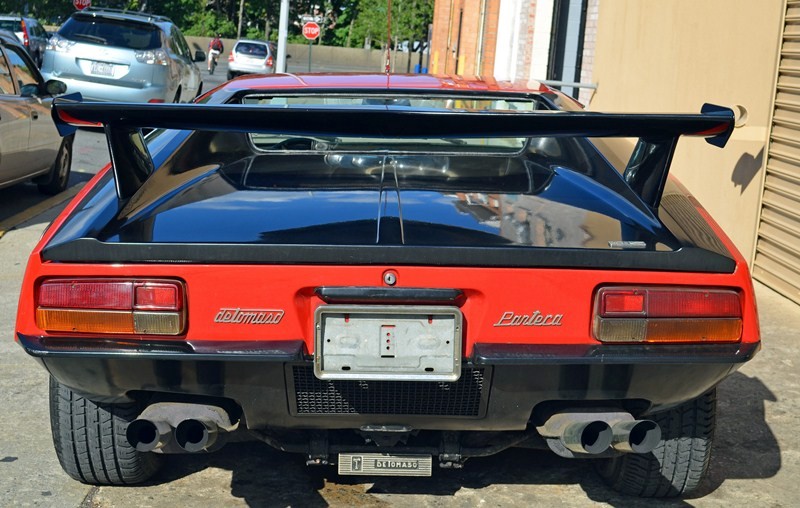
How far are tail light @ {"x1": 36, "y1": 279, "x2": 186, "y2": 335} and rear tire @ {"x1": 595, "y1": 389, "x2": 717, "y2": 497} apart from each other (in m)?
1.55

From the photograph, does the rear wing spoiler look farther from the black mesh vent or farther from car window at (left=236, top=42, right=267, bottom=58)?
car window at (left=236, top=42, right=267, bottom=58)

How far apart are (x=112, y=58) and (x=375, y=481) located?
1336 cm

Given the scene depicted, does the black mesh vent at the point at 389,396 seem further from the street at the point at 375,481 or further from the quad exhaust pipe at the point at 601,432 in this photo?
the street at the point at 375,481

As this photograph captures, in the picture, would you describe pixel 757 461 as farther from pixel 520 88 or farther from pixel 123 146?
pixel 123 146

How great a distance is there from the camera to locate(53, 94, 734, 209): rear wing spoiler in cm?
300

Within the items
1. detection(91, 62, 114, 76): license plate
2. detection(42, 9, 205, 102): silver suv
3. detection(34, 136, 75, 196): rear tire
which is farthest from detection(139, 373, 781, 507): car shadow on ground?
detection(91, 62, 114, 76): license plate

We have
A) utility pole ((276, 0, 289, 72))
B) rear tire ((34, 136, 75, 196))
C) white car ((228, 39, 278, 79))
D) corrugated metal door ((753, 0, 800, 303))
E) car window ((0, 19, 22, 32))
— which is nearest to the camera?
corrugated metal door ((753, 0, 800, 303))

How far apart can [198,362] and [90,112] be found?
76cm

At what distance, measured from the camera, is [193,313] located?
9.75 ft

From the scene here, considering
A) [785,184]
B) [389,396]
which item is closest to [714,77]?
[785,184]

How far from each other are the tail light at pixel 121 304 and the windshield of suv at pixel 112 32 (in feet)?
45.7

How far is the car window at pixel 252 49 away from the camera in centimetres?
4013

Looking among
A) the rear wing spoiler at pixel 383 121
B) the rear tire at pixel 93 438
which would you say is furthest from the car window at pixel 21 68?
the rear wing spoiler at pixel 383 121

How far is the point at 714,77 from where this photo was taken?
806 cm
